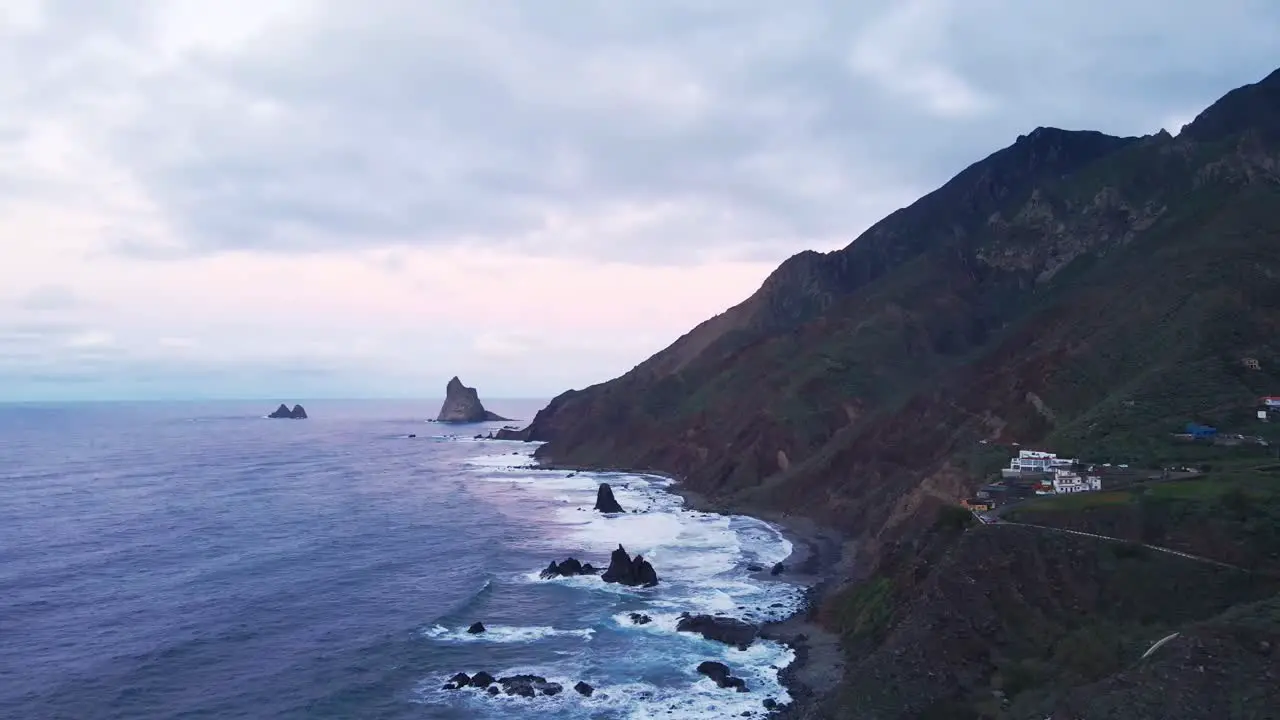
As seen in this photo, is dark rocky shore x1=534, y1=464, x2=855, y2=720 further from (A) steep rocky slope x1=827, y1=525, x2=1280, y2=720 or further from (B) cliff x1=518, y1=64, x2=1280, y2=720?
(A) steep rocky slope x1=827, y1=525, x2=1280, y2=720

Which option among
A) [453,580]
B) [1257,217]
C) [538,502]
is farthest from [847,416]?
[453,580]

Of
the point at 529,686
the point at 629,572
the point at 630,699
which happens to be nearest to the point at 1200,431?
the point at 629,572

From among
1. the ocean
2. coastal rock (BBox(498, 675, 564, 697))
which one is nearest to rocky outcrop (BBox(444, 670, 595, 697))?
coastal rock (BBox(498, 675, 564, 697))

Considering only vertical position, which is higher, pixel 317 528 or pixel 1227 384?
pixel 1227 384

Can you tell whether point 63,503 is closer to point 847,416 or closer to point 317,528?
point 317,528

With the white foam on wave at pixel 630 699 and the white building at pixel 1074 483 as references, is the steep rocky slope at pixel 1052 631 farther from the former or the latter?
the white building at pixel 1074 483

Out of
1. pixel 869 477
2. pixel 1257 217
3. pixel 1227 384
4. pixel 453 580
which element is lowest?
pixel 453 580
